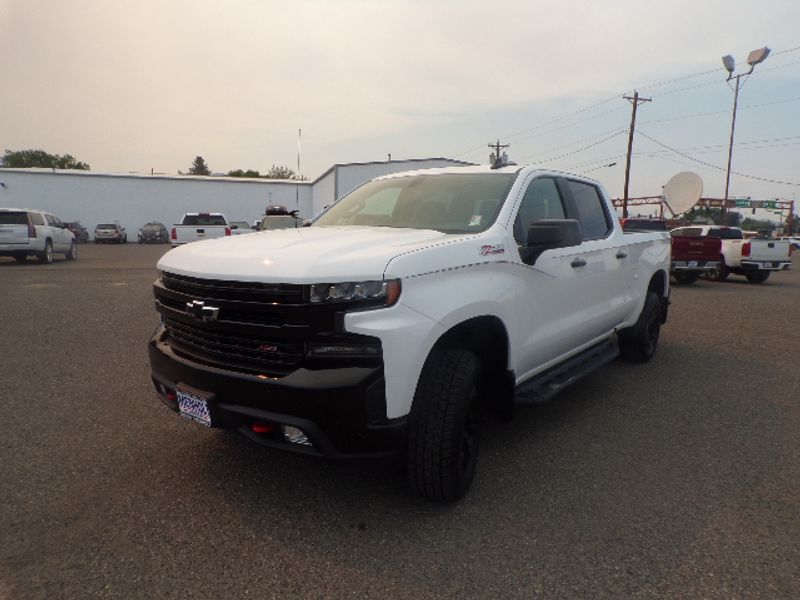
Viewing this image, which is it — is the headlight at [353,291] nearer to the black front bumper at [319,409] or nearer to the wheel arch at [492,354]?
the black front bumper at [319,409]

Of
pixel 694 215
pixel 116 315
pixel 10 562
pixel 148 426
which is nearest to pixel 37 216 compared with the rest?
pixel 116 315

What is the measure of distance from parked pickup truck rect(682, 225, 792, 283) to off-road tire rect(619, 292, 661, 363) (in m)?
10.5

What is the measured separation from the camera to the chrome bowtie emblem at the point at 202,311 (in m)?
2.55

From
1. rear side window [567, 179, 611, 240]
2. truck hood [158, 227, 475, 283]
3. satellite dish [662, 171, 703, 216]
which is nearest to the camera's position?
truck hood [158, 227, 475, 283]

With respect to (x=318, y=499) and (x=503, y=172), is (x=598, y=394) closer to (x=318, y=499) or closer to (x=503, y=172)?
(x=503, y=172)

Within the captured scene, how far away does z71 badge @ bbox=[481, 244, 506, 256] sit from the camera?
115 inches

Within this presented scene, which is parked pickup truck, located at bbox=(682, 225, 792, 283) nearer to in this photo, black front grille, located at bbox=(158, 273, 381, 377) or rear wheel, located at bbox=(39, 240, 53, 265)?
black front grille, located at bbox=(158, 273, 381, 377)

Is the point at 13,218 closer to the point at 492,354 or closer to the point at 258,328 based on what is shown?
the point at 258,328

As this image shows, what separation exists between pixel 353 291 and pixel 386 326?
0.68 feet

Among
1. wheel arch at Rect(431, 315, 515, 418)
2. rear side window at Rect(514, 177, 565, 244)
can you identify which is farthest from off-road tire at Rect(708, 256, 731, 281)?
wheel arch at Rect(431, 315, 515, 418)

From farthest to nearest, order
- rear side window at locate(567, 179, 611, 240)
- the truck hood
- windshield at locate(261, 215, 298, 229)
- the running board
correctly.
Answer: windshield at locate(261, 215, 298, 229)
rear side window at locate(567, 179, 611, 240)
the running board
the truck hood

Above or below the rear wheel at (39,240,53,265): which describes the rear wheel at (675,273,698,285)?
below

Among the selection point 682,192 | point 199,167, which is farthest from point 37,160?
point 682,192

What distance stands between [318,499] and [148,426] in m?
1.64
